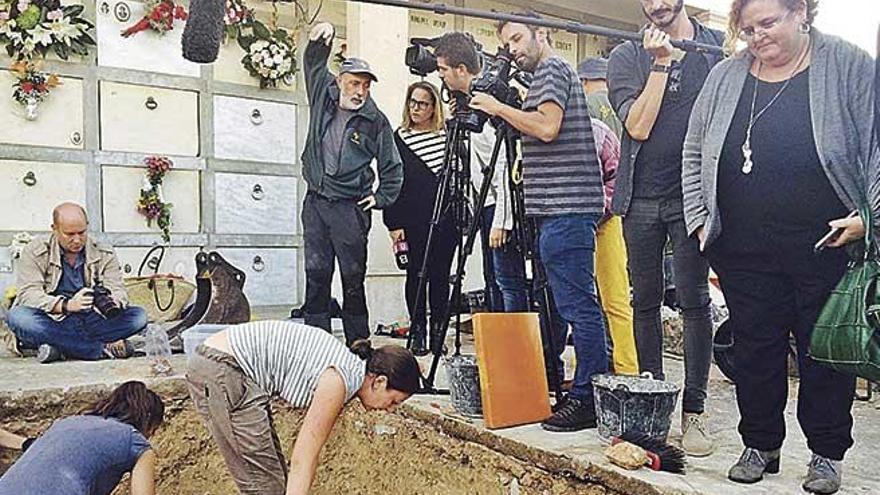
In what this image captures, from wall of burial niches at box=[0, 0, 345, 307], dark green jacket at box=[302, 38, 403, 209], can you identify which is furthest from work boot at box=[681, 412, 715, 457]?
wall of burial niches at box=[0, 0, 345, 307]

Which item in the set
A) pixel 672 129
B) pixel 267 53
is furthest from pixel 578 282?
pixel 267 53

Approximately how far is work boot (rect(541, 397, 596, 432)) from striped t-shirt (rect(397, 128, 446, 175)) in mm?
1476

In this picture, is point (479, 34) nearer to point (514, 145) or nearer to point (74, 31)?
point (74, 31)

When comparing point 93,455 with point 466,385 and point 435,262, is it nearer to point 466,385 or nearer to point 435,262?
point 466,385

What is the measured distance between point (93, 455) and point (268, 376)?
0.44 metres

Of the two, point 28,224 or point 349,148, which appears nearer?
point 349,148

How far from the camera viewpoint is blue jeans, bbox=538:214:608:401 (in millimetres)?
2184

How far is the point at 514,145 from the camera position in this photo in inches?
98.0

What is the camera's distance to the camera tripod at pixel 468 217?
242 cm

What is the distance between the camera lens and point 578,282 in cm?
218

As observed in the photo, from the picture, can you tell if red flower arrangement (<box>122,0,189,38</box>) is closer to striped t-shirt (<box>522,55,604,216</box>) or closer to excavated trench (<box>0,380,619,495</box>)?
excavated trench (<box>0,380,619,495</box>)

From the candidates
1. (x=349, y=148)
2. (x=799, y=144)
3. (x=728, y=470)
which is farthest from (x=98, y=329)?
(x=799, y=144)

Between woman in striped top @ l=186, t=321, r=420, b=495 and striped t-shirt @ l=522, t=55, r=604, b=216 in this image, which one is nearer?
woman in striped top @ l=186, t=321, r=420, b=495

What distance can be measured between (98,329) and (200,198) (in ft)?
3.67
